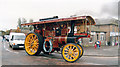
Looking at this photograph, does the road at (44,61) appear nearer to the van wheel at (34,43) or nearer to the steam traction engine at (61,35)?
the steam traction engine at (61,35)

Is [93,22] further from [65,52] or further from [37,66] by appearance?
[37,66]

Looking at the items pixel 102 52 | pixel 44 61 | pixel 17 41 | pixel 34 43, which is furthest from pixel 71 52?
pixel 17 41

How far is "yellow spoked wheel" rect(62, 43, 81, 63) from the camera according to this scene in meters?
9.21

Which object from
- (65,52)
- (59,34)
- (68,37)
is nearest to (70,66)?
(65,52)

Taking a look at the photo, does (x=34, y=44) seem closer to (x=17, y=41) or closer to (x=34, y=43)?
(x=34, y=43)

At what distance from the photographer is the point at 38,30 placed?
39.0 ft

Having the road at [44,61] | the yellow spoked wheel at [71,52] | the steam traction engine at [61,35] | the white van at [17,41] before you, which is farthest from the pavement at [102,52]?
the white van at [17,41]

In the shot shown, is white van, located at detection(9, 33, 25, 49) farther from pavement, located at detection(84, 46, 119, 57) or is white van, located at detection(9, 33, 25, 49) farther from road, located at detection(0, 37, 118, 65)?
pavement, located at detection(84, 46, 119, 57)

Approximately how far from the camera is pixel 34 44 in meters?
11.7

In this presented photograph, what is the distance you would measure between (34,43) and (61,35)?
98.2 inches

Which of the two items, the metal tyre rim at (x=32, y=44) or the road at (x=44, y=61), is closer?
the road at (x=44, y=61)

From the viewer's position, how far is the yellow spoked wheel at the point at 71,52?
9213 millimetres

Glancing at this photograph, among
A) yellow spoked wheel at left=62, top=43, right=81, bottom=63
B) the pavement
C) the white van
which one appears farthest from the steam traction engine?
the pavement

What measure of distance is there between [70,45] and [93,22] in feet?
7.97
